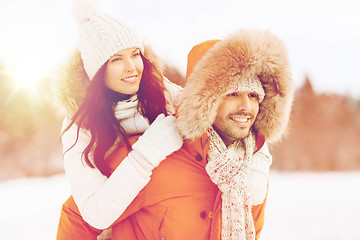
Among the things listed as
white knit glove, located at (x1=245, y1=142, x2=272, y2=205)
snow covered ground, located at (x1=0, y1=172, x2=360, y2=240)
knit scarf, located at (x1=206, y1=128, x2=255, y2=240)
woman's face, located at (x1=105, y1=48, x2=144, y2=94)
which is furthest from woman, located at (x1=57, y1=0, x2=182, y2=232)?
snow covered ground, located at (x1=0, y1=172, x2=360, y2=240)

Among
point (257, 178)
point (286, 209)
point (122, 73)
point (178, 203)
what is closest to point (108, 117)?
point (122, 73)

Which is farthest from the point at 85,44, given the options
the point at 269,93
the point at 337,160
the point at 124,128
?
the point at 337,160

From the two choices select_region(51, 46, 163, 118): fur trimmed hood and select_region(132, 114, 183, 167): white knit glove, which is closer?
select_region(132, 114, 183, 167): white knit glove

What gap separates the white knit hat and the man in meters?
0.50

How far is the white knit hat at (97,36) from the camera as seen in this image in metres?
2.04

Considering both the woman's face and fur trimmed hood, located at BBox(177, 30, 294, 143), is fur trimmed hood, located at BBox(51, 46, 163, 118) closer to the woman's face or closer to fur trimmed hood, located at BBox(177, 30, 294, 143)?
the woman's face

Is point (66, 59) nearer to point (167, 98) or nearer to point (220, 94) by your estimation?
point (167, 98)

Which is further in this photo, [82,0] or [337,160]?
[337,160]

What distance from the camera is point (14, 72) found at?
13031mm

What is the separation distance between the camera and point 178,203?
1809 millimetres

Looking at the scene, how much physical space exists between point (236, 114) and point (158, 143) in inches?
18.4

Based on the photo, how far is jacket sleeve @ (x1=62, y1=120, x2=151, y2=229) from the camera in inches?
67.4

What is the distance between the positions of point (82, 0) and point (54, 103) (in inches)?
27.5

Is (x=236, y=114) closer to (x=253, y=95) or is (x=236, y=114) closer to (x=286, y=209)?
(x=253, y=95)
